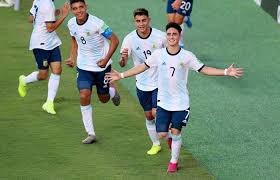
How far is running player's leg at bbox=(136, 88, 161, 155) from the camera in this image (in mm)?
12297

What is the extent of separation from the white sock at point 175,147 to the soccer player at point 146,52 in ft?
2.81

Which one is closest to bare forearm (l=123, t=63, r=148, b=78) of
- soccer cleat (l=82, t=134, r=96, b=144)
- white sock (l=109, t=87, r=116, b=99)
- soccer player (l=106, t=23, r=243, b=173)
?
soccer player (l=106, t=23, r=243, b=173)

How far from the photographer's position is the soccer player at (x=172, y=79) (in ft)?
37.0

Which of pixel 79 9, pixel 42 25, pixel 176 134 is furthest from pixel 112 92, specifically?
pixel 176 134

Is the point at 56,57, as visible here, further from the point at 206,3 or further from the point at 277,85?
the point at 206,3

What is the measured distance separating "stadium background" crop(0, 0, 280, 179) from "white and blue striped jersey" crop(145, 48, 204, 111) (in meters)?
1.01

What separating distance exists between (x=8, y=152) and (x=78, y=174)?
146 cm

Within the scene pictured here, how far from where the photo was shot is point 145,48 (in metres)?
12.1

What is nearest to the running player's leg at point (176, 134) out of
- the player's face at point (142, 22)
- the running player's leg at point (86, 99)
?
the player's face at point (142, 22)

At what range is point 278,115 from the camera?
1435 centimetres

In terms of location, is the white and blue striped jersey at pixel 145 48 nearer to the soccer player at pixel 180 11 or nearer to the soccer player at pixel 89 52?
the soccer player at pixel 89 52

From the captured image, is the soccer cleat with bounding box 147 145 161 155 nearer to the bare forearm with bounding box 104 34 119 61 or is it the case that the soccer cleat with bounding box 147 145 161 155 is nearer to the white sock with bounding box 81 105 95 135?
the white sock with bounding box 81 105 95 135

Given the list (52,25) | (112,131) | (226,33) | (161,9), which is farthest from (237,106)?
(161,9)

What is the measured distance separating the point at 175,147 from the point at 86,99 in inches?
78.7
